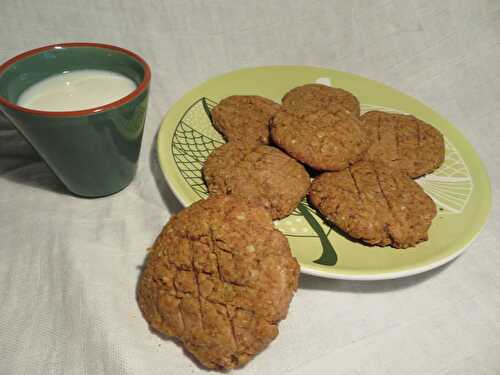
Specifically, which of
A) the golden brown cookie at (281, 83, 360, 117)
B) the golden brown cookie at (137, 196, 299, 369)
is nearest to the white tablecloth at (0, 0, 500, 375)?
the golden brown cookie at (137, 196, 299, 369)

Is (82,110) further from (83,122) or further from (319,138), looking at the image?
(319,138)

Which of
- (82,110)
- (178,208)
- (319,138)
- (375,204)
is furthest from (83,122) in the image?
(375,204)

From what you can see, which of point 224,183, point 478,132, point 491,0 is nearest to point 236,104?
point 224,183

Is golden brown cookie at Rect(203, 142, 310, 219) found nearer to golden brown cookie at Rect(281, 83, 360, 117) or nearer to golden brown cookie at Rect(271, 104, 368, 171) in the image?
golden brown cookie at Rect(271, 104, 368, 171)

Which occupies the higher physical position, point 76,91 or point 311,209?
point 76,91

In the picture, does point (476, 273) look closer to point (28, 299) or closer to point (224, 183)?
point (224, 183)

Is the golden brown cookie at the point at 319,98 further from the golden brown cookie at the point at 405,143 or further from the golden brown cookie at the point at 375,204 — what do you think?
the golden brown cookie at the point at 375,204

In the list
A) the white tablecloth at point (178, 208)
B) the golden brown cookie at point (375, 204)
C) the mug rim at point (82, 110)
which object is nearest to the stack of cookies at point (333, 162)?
the golden brown cookie at point (375, 204)
